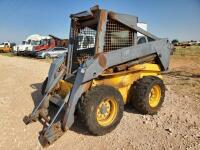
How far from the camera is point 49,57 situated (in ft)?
76.7

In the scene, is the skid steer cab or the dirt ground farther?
the skid steer cab

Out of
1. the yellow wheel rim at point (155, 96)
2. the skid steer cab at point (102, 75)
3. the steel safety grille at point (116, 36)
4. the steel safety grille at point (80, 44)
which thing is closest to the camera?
the skid steer cab at point (102, 75)

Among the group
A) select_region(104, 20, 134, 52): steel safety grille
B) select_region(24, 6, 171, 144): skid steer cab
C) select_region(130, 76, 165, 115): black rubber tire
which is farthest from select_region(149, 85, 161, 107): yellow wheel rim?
select_region(104, 20, 134, 52): steel safety grille

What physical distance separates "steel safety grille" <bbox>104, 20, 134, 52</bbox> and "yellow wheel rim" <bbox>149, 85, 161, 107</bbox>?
3.75 ft

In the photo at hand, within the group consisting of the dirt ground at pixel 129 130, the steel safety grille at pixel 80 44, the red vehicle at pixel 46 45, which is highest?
the red vehicle at pixel 46 45

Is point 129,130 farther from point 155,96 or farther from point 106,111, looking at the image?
point 155,96

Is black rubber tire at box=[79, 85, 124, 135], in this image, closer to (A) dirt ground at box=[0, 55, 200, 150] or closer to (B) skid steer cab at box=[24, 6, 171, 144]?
(B) skid steer cab at box=[24, 6, 171, 144]

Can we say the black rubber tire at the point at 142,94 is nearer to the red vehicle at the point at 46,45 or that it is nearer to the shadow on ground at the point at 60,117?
the shadow on ground at the point at 60,117

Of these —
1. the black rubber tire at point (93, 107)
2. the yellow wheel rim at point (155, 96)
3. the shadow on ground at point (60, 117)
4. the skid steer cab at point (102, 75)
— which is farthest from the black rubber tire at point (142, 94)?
the black rubber tire at point (93, 107)

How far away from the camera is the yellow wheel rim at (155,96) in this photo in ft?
18.0

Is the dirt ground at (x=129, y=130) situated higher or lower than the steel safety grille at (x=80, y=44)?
lower

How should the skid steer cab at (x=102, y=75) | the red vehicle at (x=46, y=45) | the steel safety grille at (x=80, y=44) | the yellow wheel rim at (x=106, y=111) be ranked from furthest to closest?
the red vehicle at (x=46, y=45) → the steel safety grille at (x=80, y=44) → the yellow wheel rim at (x=106, y=111) → the skid steer cab at (x=102, y=75)

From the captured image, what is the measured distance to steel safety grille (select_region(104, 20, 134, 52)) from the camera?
5.04 meters

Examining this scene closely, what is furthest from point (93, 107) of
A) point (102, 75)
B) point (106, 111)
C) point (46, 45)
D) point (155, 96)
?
point (46, 45)
